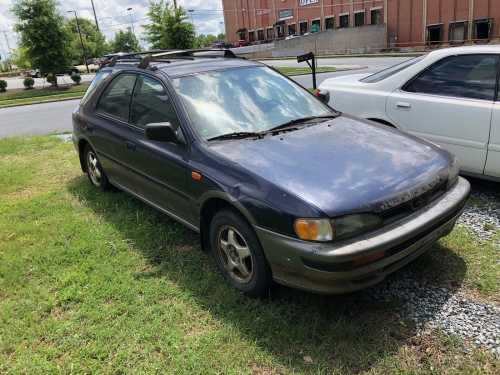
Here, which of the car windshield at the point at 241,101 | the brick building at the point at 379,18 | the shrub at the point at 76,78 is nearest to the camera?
the car windshield at the point at 241,101

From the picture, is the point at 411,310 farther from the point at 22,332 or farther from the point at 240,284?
the point at 22,332

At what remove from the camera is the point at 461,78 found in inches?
184

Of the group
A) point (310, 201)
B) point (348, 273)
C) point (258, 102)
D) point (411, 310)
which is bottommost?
point (411, 310)

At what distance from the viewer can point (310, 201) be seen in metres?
2.71

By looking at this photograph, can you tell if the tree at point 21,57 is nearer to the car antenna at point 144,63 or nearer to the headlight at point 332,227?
the car antenna at point 144,63

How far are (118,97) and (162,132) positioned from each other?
152cm

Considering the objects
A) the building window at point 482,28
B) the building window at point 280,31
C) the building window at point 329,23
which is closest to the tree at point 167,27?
the building window at point 482,28

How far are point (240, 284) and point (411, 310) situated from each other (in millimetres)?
1205

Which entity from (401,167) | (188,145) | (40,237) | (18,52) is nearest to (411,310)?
(401,167)

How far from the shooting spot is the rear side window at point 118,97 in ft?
15.0

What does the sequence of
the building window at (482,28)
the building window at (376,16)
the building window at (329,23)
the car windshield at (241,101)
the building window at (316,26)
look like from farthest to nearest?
1. the building window at (316,26)
2. the building window at (329,23)
3. the building window at (376,16)
4. the building window at (482,28)
5. the car windshield at (241,101)

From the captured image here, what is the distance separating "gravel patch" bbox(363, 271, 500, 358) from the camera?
9.14 feet

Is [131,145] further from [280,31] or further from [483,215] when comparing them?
[280,31]

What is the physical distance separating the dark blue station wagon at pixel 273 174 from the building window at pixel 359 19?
50.1 meters
